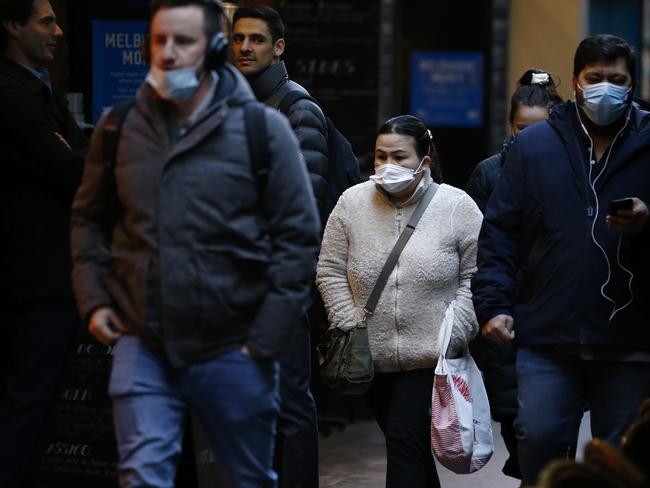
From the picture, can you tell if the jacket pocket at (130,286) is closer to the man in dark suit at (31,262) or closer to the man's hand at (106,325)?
the man's hand at (106,325)

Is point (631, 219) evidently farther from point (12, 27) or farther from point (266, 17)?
point (12, 27)

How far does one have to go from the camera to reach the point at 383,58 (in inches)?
568

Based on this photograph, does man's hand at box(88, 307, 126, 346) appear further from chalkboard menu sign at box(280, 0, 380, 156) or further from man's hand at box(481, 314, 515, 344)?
chalkboard menu sign at box(280, 0, 380, 156)

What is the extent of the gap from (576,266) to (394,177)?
1147mm

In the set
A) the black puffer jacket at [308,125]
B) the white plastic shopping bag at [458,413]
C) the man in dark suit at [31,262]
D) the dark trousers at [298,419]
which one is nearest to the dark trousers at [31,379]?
the man in dark suit at [31,262]

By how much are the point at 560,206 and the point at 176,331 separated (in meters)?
1.76

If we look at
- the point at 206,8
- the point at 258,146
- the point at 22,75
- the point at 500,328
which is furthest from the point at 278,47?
the point at 258,146

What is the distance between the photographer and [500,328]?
603 cm

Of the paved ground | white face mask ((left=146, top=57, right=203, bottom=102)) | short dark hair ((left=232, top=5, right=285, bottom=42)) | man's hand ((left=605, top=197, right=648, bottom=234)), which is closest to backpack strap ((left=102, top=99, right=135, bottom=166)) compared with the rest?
white face mask ((left=146, top=57, right=203, bottom=102))

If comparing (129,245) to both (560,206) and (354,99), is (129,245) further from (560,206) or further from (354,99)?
(354,99)

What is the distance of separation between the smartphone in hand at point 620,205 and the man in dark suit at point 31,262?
2023 mm

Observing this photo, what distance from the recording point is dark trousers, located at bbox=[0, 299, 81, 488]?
20.7ft

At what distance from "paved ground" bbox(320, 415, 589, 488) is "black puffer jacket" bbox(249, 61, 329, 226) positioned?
196 centimetres

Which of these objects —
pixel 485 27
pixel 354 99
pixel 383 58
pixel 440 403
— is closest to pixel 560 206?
pixel 440 403
